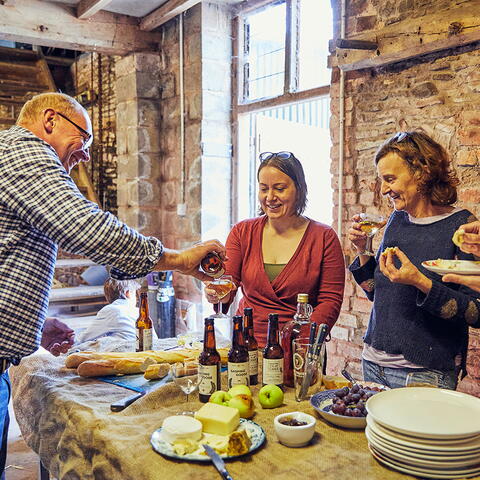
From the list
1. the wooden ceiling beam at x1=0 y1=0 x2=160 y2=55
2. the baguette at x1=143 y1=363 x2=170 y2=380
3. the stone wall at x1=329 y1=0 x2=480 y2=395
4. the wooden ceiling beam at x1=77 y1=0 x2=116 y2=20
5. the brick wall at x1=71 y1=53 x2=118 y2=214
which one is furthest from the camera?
the brick wall at x1=71 y1=53 x2=118 y2=214

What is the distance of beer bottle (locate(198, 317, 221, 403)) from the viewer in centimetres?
166

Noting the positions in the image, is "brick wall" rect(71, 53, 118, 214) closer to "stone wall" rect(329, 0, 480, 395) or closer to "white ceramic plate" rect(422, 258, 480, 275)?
"stone wall" rect(329, 0, 480, 395)

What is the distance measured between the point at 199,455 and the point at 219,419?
11cm

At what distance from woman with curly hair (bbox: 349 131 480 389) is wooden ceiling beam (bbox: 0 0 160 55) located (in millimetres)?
3447

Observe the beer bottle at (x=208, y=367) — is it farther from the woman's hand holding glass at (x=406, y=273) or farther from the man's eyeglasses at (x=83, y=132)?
the man's eyeglasses at (x=83, y=132)

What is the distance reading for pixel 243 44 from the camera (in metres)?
4.69

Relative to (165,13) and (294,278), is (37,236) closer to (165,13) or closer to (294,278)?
(294,278)

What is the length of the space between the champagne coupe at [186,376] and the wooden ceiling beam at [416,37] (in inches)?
80.1

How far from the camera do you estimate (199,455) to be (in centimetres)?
133

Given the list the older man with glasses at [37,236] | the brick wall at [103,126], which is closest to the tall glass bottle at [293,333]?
the older man with glasses at [37,236]

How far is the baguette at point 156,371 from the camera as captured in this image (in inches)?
77.1

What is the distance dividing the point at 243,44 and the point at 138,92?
3.58 ft

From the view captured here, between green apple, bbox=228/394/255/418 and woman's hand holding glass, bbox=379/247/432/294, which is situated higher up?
woman's hand holding glass, bbox=379/247/432/294

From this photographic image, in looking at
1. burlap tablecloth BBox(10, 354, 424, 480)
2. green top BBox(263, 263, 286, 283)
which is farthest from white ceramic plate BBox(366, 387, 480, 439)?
green top BBox(263, 263, 286, 283)
